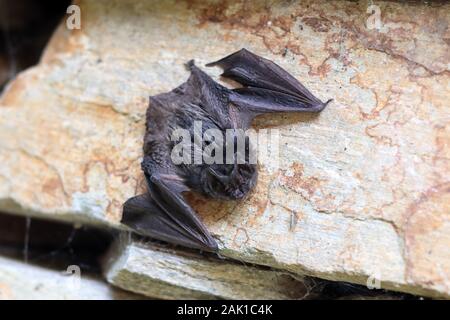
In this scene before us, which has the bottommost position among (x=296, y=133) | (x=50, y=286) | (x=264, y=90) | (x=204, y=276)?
(x=50, y=286)

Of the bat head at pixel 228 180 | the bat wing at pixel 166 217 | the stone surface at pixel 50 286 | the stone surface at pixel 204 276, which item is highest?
the bat head at pixel 228 180

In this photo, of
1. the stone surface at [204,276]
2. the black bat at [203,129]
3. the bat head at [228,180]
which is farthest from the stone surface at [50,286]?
the bat head at [228,180]

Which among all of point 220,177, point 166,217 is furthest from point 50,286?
point 220,177

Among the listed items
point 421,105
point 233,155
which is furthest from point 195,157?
point 421,105

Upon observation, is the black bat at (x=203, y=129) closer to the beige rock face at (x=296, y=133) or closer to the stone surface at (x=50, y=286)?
the beige rock face at (x=296, y=133)

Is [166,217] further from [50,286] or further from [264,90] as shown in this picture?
[50,286]

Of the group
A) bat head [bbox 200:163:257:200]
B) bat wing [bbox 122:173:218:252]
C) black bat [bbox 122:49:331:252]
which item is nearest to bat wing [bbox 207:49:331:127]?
black bat [bbox 122:49:331:252]

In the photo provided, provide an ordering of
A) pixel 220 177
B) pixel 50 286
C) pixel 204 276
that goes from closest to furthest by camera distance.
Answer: pixel 220 177
pixel 204 276
pixel 50 286

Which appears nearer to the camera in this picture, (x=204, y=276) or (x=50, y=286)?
(x=204, y=276)
